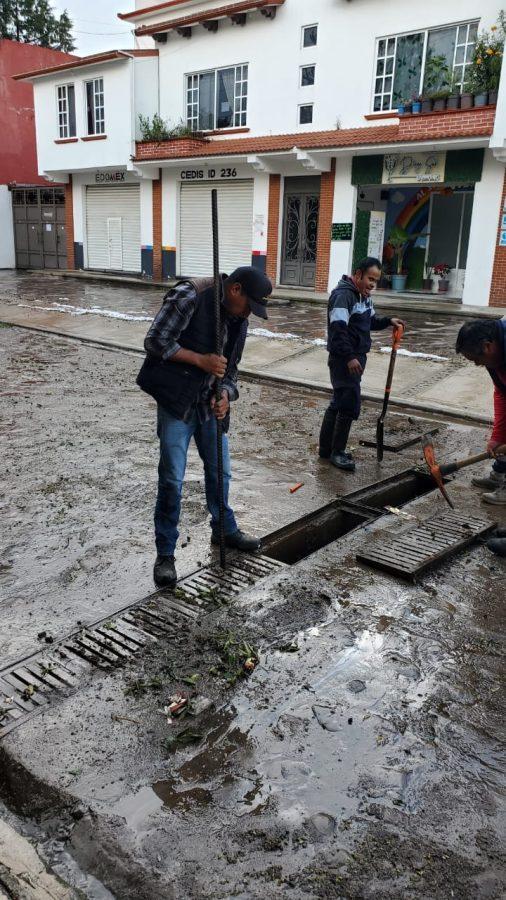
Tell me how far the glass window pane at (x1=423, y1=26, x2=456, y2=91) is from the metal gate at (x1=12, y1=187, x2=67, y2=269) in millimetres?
14796

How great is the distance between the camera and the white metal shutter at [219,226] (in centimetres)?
2036

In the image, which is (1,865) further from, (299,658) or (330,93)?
(330,93)

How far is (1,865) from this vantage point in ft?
7.33

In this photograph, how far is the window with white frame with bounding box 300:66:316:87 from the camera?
707 inches

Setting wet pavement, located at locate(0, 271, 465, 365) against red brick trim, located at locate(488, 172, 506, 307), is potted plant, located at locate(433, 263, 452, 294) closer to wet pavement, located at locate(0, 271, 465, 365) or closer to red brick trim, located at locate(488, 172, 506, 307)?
wet pavement, located at locate(0, 271, 465, 365)

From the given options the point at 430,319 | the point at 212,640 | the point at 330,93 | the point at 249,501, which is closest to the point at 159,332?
the point at 212,640

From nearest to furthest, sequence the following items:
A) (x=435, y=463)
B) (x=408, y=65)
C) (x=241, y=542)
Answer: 1. (x=241, y=542)
2. (x=435, y=463)
3. (x=408, y=65)

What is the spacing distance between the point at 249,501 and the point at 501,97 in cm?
1259

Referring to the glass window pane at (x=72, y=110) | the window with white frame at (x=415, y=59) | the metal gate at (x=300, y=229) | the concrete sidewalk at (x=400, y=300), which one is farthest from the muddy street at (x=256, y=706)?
the glass window pane at (x=72, y=110)

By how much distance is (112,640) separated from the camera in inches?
135

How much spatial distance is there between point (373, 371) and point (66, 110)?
19320mm

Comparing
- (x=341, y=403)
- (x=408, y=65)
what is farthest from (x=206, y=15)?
(x=341, y=403)

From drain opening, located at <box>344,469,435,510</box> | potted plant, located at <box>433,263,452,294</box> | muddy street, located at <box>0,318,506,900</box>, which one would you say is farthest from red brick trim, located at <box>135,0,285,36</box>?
muddy street, located at <box>0,318,506,900</box>

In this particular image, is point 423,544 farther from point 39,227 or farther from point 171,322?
point 39,227
